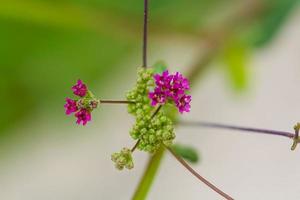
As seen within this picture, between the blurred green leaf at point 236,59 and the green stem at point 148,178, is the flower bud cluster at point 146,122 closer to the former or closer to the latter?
the green stem at point 148,178

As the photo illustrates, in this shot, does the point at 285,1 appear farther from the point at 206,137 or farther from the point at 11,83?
the point at 11,83

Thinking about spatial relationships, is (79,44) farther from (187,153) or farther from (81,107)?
(81,107)

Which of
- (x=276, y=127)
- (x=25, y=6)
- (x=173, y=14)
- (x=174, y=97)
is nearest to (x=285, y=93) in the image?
(x=276, y=127)

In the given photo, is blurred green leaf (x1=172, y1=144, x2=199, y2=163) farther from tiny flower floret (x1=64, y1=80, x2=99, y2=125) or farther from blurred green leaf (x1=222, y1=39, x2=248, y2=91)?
blurred green leaf (x1=222, y1=39, x2=248, y2=91)

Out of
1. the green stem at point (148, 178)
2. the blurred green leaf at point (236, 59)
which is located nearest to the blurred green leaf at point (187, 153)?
the green stem at point (148, 178)

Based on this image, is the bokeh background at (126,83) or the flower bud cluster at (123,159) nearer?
the flower bud cluster at (123,159)

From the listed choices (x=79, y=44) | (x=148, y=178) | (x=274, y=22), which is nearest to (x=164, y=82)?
(x=148, y=178)
